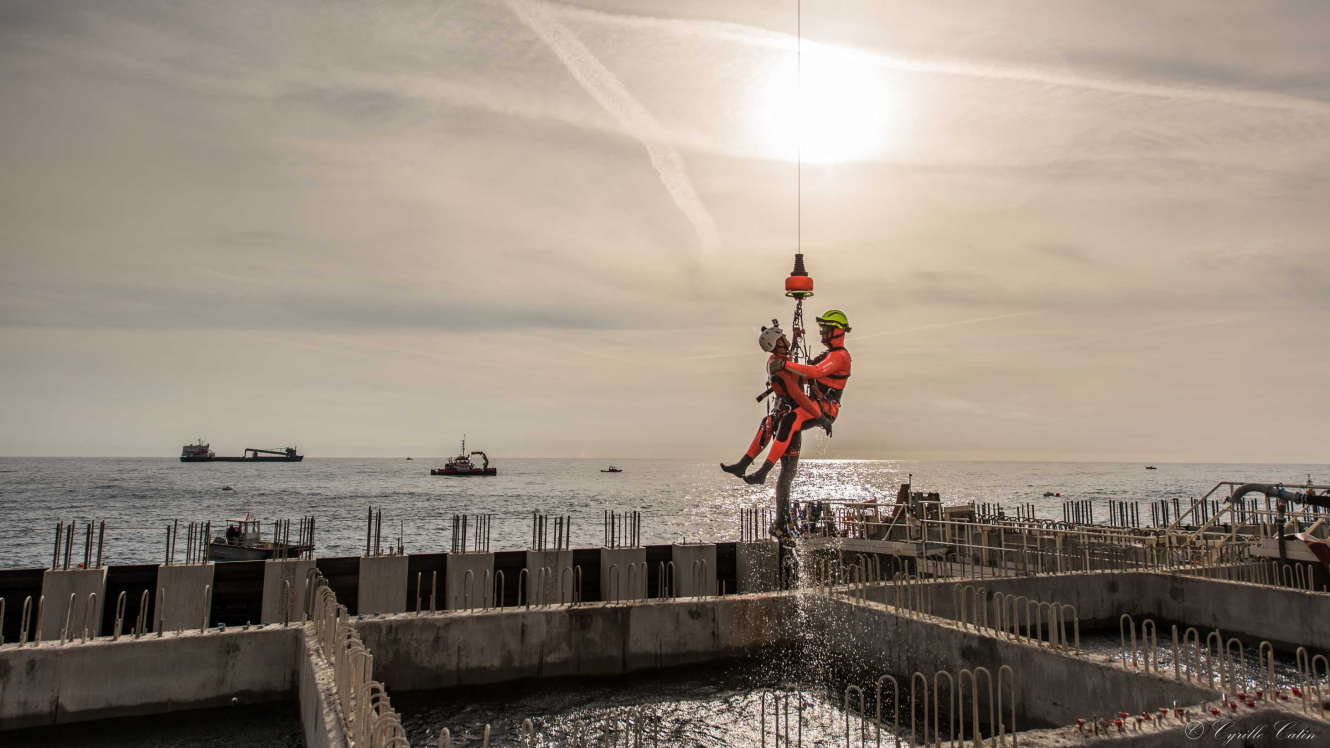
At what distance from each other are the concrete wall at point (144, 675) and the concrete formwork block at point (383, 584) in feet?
Result: 23.9

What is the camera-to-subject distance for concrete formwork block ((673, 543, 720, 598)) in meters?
26.0

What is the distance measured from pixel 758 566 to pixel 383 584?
500 inches

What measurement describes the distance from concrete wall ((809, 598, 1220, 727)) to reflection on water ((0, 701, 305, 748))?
38.0ft

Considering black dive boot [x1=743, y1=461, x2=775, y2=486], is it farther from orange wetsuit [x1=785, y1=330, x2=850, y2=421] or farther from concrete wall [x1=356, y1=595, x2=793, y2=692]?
concrete wall [x1=356, y1=595, x2=793, y2=692]

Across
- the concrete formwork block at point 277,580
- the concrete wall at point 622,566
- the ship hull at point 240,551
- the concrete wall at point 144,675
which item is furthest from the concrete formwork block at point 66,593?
the ship hull at point 240,551

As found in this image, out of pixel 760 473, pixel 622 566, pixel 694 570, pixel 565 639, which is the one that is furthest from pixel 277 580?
pixel 760 473

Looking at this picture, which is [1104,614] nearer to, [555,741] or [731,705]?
[731,705]

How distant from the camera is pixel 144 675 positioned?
13.8m

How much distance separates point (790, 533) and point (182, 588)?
17.7 m

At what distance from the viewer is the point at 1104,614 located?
2362 centimetres

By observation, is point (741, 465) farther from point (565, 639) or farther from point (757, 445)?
point (565, 639)

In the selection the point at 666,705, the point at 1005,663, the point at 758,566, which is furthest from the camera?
the point at 758,566

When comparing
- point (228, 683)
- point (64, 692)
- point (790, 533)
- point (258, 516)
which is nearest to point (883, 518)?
point (790, 533)

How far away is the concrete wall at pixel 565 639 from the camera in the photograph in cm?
1616
